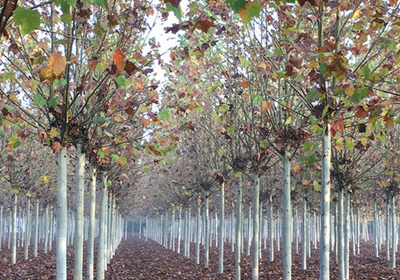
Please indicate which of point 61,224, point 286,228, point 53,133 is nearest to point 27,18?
point 53,133

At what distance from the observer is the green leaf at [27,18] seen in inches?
99.7

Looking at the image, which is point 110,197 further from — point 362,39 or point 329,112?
point 362,39

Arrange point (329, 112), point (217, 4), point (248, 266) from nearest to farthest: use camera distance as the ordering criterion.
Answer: point (329, 112) → point (217, 4) → point (248, 266)

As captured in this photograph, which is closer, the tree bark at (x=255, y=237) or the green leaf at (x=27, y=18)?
the green leaf at (x=27, y=18)

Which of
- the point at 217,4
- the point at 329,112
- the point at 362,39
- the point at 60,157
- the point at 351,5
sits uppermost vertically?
the point at 217,4

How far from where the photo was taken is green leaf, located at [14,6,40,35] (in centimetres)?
253

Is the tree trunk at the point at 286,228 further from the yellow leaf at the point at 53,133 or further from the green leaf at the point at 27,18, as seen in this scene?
the green leaf at the point at 27,18

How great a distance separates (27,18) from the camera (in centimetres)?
257

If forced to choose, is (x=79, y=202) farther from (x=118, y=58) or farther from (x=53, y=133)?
(x=118, y=58)

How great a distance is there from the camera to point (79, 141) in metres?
6.92

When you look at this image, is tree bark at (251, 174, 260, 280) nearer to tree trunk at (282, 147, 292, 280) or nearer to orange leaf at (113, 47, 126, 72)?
tree trunk at (282, 147, 292, 280)

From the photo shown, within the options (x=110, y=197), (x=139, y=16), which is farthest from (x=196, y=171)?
(x=139, y=16)

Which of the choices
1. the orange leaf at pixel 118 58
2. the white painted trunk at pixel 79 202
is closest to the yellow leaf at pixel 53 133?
the white painted trunk at pixel 79 202

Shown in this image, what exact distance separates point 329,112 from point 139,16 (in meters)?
3.48
